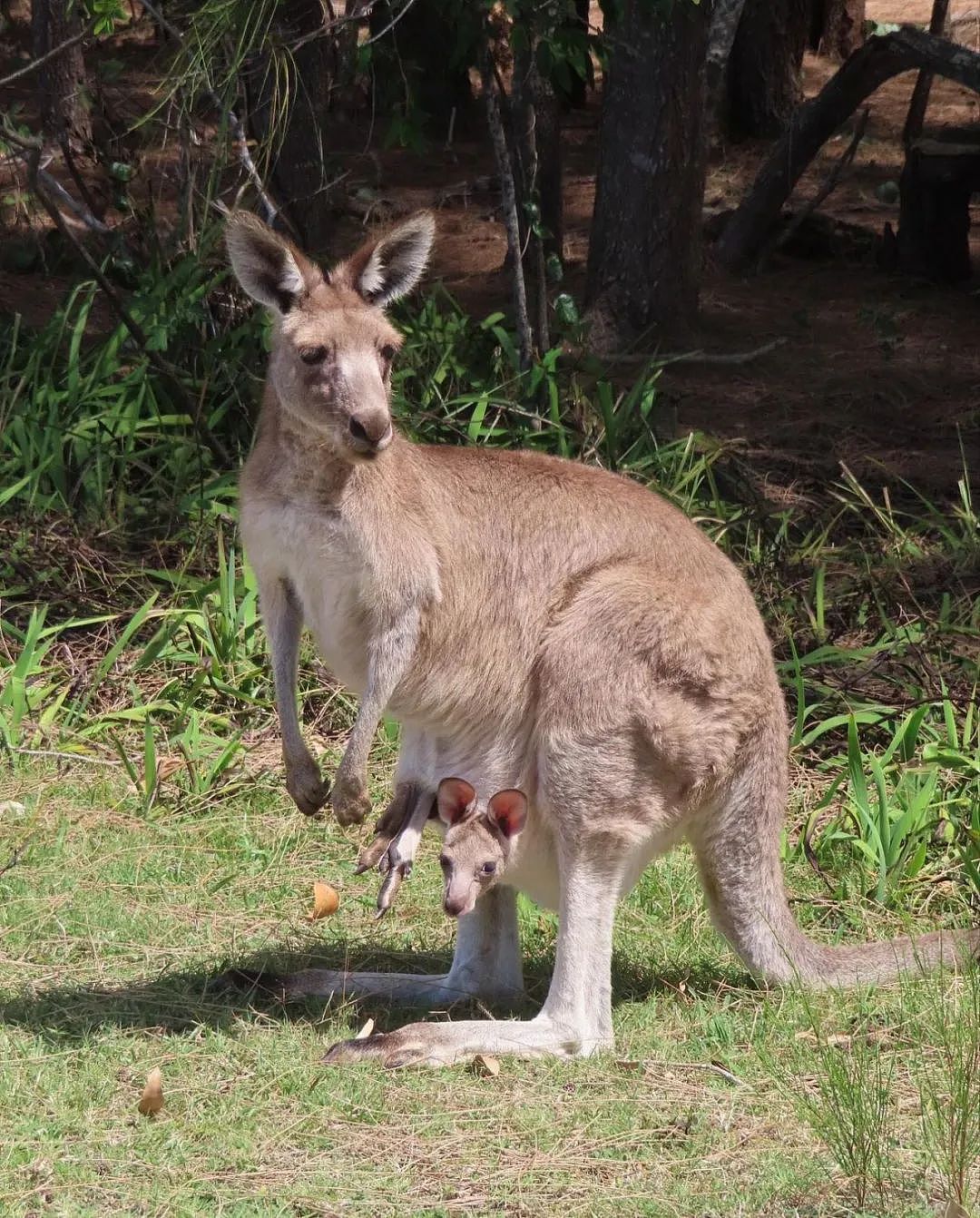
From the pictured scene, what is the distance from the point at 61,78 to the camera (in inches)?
339

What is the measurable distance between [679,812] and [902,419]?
4.65 meters

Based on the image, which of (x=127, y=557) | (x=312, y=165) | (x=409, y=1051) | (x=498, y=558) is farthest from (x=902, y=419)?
(x=409, y=1051)

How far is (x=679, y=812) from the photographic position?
13.0 feet

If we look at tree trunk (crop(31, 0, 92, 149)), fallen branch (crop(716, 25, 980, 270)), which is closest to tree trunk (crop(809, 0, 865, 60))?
fallen branch (crop(716, 25, 980, 270))

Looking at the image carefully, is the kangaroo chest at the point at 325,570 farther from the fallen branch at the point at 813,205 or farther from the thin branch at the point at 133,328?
the fallen branch at the point at 813,205

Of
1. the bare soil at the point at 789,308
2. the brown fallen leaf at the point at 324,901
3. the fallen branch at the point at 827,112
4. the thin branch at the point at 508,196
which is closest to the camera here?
the brown fallen leaf at the point at 324,901

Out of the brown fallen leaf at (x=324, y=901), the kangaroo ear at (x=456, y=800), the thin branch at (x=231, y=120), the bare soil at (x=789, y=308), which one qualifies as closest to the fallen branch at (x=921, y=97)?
the bare soil at (x=789, y=308)

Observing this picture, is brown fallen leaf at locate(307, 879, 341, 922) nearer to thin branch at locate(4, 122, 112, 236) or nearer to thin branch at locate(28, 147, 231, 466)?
thin branch at locate(28, 147, 231, 466)

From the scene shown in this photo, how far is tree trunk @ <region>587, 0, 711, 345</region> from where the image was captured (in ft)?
25.6

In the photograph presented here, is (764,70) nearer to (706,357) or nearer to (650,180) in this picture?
(650,180)

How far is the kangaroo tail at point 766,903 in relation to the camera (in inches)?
158

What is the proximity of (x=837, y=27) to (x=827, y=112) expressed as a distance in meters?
4.46

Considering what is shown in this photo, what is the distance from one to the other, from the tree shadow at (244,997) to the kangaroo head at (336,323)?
4.65ft

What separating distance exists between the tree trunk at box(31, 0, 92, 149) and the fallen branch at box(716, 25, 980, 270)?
153 inches
